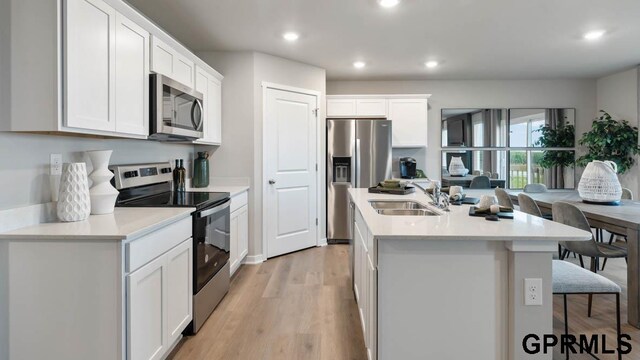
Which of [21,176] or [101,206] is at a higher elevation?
[21,176]

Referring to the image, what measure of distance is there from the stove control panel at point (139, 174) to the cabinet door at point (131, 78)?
1.30ft

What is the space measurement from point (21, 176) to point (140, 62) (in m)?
0.96

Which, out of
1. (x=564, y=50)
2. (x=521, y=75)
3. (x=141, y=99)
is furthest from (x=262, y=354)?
(x=521, y=75)

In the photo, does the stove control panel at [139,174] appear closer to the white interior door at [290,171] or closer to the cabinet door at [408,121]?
the white interior door at [290,171]

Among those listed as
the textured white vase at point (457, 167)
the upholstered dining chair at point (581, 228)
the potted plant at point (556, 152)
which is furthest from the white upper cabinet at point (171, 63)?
the potted plant at point (556, 152)

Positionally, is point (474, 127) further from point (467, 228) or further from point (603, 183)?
point (467, 228)

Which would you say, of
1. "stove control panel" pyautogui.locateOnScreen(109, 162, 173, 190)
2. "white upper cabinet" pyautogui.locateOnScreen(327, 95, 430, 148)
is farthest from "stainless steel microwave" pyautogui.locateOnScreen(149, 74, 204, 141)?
"white upper cabinet" pyautogui.locateOnScreen(327, 95, 430, 148)

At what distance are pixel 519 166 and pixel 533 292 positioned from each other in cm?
454

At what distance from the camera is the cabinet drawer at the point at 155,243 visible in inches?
62.0

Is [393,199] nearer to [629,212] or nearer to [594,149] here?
[629,212]

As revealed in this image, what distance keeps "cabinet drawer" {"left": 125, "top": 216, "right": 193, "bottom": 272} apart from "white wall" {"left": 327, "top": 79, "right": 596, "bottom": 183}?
3869mm

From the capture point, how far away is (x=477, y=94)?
551 centimetres

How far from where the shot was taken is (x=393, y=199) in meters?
2.80

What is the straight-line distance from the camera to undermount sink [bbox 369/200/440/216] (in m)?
2.41
